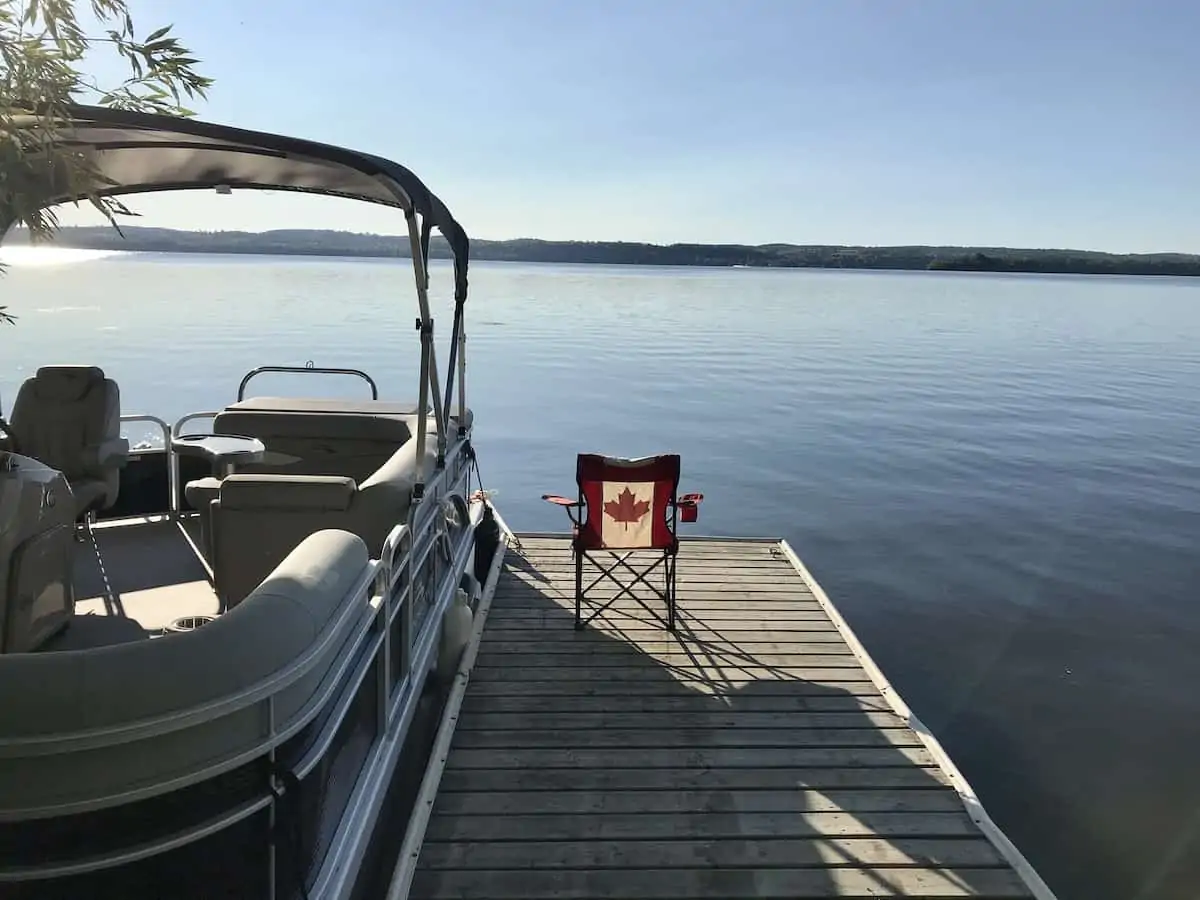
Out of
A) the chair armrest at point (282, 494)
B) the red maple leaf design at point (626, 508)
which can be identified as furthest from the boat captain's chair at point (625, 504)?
the chair armrest at point (282, 494)

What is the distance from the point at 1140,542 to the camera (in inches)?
355

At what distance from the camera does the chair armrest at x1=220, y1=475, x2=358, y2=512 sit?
332 centimetres

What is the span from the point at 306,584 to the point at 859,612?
5.69 metres

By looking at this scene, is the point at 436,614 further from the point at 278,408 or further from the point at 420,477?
the point at 278,408

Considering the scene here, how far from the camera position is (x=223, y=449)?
467 cm

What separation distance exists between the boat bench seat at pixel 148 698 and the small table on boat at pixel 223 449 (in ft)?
9.51

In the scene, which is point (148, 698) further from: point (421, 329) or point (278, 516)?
point (421, 329)

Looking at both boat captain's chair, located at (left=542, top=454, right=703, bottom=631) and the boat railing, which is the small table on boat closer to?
the boat railing

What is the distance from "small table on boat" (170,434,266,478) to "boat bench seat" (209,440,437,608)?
129 cm

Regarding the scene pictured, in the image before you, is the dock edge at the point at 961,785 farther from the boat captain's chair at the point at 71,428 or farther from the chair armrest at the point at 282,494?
the boat captain's chair at the point at 71,428

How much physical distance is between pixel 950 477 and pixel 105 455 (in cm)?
923

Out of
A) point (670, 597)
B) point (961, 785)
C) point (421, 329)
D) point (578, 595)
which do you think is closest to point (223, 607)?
point (421, 329)

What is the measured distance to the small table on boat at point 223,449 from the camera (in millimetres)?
4625

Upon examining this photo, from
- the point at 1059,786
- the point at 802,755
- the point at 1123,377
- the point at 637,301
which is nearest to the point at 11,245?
the point at 802,755
